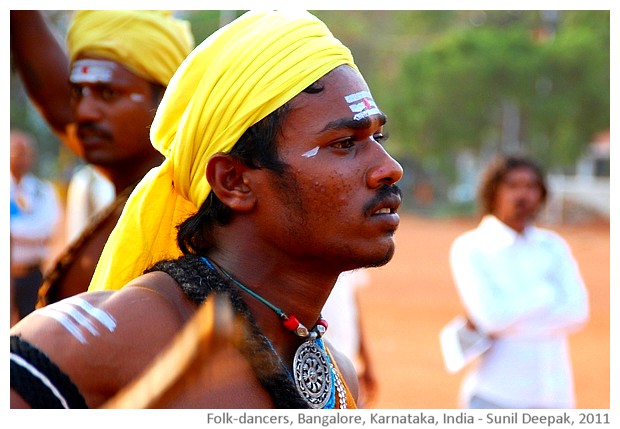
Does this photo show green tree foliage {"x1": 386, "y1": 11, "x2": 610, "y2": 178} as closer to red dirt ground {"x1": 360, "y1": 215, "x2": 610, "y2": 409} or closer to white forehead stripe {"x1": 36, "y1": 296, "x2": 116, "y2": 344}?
red dirt ground {"x1": 360, "y1": 215, "x2": 610, "y2": 409}

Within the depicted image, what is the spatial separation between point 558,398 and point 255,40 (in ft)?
13.3

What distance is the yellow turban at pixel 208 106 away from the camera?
2.37m

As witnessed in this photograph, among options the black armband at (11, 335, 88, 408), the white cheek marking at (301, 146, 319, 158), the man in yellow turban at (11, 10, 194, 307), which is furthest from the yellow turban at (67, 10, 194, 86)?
the black armband at (11, 335, 88, 408)

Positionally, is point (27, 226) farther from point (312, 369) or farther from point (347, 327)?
point (312, 369)

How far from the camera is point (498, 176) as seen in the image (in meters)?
6.57

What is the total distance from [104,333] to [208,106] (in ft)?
2.17

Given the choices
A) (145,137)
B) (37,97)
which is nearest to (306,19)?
(145,137)

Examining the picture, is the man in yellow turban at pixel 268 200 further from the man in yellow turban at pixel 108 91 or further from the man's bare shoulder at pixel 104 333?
→ the man in yellow turban at pixel 108 91

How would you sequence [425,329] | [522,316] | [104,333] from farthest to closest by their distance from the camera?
1. [425,329]
2. [522,316]
3. [104,333]

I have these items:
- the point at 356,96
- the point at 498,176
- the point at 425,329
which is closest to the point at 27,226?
the point at 498,176

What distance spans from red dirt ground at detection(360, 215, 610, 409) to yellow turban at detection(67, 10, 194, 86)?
4.32 metres

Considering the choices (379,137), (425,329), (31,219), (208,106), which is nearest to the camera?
(208,106)

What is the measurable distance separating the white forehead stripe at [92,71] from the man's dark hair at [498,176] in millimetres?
3322
